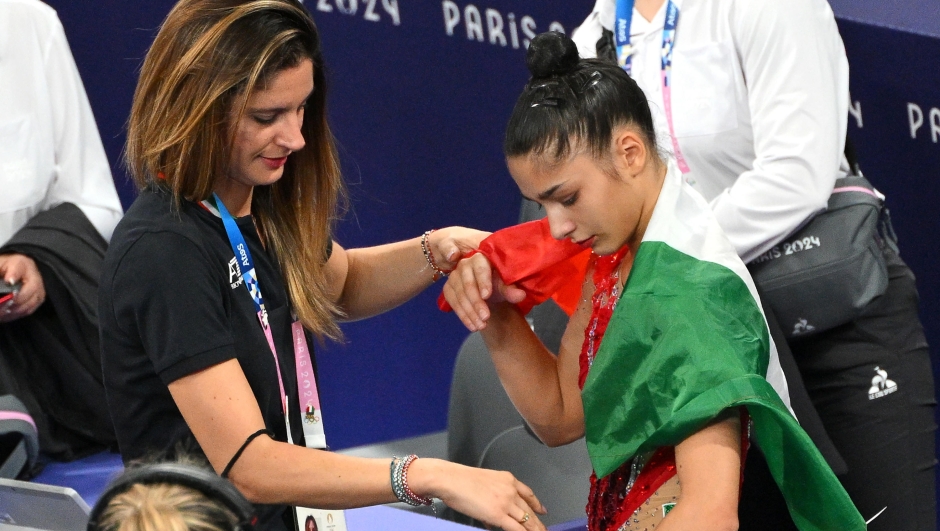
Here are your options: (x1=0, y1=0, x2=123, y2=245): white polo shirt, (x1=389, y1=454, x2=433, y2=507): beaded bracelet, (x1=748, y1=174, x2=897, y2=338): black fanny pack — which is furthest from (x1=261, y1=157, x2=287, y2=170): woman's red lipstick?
(x1=0, y1=0, x2=123, y2=245): white polo shirt

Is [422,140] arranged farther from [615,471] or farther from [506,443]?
[615,471]

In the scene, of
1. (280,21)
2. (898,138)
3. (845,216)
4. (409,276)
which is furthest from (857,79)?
(280,21)

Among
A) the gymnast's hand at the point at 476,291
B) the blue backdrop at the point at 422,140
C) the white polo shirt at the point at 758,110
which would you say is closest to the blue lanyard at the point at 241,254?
the gymnast's hand at the point at 476,291

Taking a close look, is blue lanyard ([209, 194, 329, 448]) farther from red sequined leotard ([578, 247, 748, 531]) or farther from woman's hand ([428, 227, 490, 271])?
red sequined leotard ([578, 247, 748, 531])

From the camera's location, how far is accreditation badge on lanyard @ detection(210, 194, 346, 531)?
A: 1.55 metres

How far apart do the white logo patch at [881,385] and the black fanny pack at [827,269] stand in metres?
0.13

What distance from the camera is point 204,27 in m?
1.47

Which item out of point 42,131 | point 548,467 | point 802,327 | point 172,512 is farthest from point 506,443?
point 172,512

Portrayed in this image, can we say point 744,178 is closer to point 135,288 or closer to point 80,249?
point 135,288

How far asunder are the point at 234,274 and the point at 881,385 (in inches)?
47.2

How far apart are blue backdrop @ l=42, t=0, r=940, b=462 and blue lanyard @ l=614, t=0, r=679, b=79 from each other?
3.35 feet

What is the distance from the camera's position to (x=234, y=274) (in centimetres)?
153

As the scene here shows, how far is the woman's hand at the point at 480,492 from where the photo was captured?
1.34 m

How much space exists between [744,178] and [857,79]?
1169 mm
